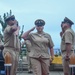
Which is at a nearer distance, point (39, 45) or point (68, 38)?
point (68, 38)

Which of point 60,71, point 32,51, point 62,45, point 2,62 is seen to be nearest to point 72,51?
point 62,45

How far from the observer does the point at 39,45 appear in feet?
34.1

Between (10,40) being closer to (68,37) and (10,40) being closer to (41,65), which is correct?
(41,65)

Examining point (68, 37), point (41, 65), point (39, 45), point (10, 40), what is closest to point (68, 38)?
point (68, 37)

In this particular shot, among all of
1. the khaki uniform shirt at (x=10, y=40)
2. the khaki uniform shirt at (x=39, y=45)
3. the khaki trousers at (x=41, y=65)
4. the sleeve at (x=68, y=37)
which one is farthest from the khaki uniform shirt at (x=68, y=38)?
the khaki uniform shirt at (x=10, y=40)

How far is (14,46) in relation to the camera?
1028cm

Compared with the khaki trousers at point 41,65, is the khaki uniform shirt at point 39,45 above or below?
above

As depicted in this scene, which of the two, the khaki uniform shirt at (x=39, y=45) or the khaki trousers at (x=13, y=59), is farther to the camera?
the khaki uniform shirt at (x=39, y=45)

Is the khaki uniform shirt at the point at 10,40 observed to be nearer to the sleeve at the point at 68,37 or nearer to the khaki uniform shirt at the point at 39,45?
the khaki uniform shirt at the point at 39,45

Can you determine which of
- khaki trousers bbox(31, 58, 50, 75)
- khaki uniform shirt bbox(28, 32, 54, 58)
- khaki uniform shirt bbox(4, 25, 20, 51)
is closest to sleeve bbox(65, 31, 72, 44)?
khaki uniform shirt bbox(28, 32, 54, 58)

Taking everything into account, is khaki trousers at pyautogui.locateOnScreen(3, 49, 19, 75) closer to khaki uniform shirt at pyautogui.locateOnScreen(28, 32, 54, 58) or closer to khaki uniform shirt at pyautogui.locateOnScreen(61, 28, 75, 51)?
khaki uniform shirt at pyautogui.locateOnScreen(28, 32, 54, 58)

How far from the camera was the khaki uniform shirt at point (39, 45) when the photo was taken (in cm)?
1040

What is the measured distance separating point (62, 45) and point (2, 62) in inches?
74.6

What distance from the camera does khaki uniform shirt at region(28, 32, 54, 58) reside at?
10.4 metres
